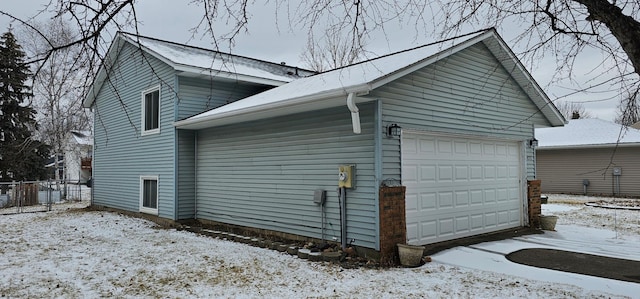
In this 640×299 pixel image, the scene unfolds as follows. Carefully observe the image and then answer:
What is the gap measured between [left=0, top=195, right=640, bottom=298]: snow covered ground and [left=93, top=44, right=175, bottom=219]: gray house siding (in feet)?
7.83

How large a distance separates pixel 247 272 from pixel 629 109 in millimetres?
5187

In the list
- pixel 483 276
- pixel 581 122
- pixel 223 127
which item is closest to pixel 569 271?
pixel 483 276

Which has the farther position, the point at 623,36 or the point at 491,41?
the point at 491,41

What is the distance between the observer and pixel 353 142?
7324 millimetres

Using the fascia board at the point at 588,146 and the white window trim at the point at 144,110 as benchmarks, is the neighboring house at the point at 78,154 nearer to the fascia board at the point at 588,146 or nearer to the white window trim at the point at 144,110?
the white window trim at the point at 144,110

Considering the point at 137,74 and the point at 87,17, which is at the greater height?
the point at 137,74

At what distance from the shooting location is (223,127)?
33.9 ft

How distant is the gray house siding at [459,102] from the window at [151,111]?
23.3 ft

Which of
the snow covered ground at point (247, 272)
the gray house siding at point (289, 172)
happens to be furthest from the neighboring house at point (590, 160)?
the gray house siding at point (289, 172)

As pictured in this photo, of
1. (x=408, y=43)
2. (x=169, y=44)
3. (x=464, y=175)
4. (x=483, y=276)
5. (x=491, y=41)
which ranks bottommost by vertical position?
(x=483, y=276)

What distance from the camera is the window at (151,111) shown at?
12008 mm

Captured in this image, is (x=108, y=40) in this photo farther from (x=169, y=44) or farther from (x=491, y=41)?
(x=169, y=44)

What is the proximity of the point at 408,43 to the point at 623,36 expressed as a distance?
2.39 metres

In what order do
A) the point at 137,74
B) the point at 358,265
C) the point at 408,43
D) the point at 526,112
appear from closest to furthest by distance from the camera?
the point at 408,43 → the point at 358,265 → the point at 526,112 → the point at 137,74
